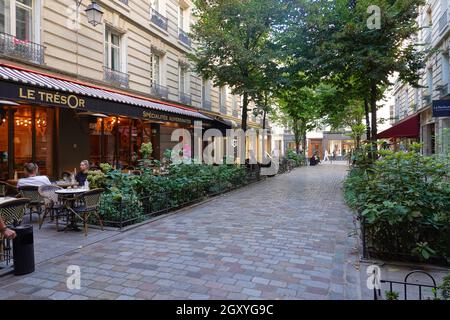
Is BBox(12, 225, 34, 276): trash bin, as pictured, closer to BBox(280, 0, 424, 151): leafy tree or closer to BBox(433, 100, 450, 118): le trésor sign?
BBox(280, 0, 424, 151): leafy tree

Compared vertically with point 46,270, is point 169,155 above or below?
above

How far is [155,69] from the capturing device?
726 inches

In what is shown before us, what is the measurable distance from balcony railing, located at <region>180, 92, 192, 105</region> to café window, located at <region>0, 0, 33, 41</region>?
10120 mm

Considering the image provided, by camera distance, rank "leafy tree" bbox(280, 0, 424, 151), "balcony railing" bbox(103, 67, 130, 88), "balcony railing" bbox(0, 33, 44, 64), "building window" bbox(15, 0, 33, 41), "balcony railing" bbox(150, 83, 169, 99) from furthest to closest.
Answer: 1. "balcony railing" bbox(150, 83, 169, 99)
2. "balcony railing" bbox(103, 67, 130, 88)
3. "leafy tree" bbox(280, 0, 424, 151)
4. "building window" bbox(15, 0, 33, 41)
5. "balcony railing" bbox(0, 33, 44, 64)

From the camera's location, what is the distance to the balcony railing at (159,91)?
57.5ft

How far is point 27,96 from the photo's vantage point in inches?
304

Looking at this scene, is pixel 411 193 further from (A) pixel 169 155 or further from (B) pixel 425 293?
(A) pixel 169 155

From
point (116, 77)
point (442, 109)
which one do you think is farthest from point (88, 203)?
point (442, 109)

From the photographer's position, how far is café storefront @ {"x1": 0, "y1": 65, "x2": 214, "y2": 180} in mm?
8211

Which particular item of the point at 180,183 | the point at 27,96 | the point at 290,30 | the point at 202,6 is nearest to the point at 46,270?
the point at 27,96

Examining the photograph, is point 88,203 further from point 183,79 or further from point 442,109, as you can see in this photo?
point 183,79

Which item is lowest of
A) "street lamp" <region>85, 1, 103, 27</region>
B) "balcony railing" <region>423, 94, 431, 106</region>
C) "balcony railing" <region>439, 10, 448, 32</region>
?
"balcony railing" <region>423, 94, 431, 106</region>

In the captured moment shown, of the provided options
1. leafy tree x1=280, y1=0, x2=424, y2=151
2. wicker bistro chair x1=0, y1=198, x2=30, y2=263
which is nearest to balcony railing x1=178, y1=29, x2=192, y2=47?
leafy tree x1=280, y1=0, x2=424, y2=151
